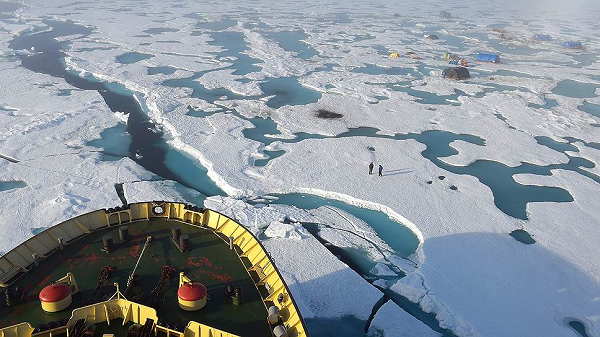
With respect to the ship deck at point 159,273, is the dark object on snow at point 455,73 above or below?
below

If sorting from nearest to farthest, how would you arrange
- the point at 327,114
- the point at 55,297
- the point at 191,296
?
the point at 55,297
the point at 191,296
the point at 327,114

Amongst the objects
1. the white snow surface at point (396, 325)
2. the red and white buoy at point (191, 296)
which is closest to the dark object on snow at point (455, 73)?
the white snow surface at point (396, 325)

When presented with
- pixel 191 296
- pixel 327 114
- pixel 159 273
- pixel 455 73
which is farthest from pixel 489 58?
pixel 191 296

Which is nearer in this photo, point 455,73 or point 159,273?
point 159,273

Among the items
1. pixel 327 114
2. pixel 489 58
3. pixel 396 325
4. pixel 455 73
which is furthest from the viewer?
pixel 489 58

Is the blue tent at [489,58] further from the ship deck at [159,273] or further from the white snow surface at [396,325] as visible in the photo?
the ship deck at [159,273]

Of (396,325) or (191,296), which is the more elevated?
(191,296)

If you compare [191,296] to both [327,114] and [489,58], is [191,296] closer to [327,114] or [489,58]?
[327,114]

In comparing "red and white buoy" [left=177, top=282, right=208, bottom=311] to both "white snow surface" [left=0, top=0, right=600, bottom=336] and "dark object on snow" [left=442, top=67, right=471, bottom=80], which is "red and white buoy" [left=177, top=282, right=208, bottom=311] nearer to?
"white snow surface" [left=0, top=0, right=600, bottom=336]
